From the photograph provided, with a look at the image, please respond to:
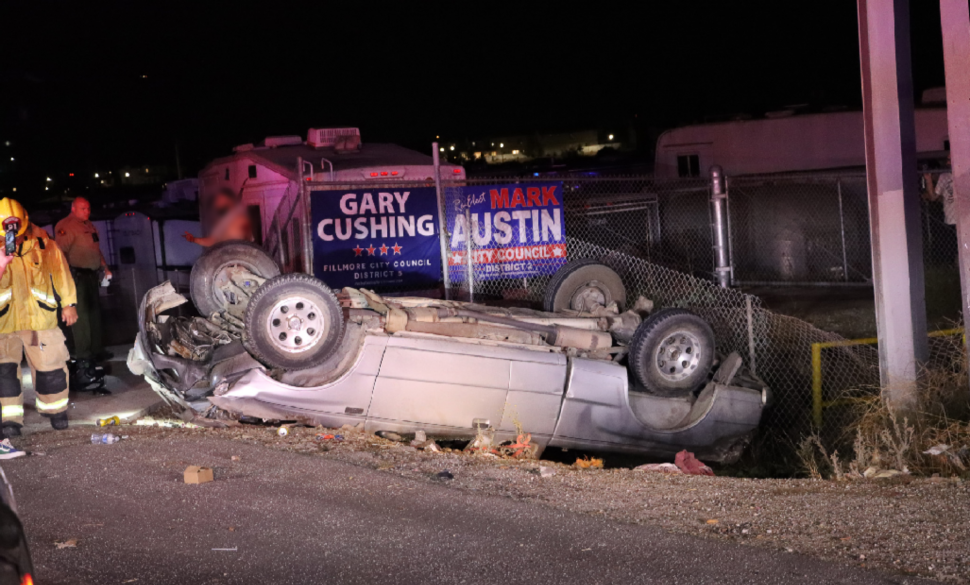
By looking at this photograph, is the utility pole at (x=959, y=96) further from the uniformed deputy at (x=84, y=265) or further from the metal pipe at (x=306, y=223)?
the uniformed deputy at (x=84, y=265)

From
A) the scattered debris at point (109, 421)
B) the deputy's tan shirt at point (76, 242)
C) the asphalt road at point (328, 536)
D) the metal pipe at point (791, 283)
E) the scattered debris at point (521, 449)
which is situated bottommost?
the scattered debris at point (521, 449)

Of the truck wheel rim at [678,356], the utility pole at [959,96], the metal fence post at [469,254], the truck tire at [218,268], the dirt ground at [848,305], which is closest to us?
the utility pole at [959,96]

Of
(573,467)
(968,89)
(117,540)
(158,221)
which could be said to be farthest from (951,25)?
(158,221)

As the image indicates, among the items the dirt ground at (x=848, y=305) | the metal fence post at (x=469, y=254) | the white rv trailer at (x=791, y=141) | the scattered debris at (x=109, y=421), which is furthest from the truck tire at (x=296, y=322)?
the white rv trailer at (x=791, y=141)

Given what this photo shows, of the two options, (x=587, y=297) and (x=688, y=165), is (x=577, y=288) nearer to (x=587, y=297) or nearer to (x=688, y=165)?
(x=587, y=297)

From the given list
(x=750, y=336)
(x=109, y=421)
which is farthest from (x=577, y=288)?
(x=109, y=421)

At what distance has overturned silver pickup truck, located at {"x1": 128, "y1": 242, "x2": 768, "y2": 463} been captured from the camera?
6.90 m

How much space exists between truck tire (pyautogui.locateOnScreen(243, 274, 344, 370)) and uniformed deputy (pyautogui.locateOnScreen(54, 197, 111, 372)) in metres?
3.47

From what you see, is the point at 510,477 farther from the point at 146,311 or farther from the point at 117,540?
the point at 146,311

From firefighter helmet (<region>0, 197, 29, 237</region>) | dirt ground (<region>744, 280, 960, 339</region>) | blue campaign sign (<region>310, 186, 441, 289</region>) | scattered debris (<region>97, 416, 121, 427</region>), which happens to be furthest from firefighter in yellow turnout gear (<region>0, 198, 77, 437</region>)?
dirt ground (<region>744, 280, 960, 339</region>)

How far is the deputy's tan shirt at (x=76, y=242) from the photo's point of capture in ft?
31.8

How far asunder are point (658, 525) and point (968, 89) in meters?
4.10

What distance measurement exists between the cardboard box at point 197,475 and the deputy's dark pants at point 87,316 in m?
4.32

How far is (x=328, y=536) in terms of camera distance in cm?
468
